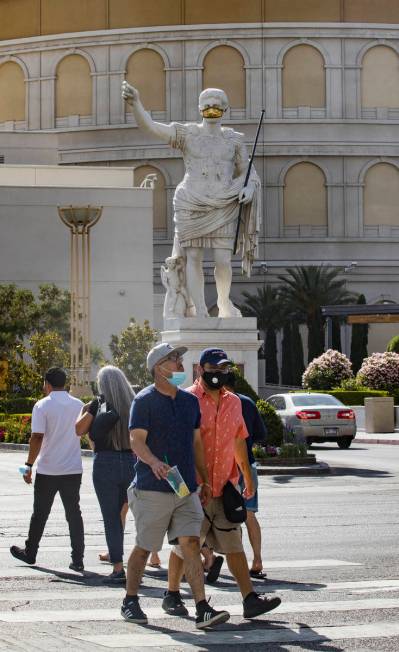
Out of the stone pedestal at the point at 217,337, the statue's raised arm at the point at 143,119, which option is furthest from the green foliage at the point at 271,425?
the statue's raised arm at the point at 143,119

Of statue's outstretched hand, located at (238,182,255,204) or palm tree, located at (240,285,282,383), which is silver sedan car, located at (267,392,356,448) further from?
palm tree, located at (240,285,282,383)

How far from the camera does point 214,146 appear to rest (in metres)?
31.2

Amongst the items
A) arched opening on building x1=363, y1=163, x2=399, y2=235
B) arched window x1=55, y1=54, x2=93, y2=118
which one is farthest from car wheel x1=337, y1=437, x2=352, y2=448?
arched window x1=55, y1=54, x2=93, y2=118

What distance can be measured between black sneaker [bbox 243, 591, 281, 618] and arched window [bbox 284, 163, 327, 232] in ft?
268

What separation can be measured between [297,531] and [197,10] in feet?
261

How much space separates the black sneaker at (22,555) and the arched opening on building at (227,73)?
79.0 m

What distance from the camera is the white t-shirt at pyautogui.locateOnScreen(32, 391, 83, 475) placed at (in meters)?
14.6

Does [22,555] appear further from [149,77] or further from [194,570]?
[149,77]

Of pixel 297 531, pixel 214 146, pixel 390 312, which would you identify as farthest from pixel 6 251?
pixel 297 531

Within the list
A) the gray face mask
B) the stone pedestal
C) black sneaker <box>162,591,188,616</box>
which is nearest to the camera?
black sneaker <box>162,591,188,616</box>

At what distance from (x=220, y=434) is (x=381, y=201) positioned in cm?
8239

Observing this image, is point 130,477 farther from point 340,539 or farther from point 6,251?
point 6,251

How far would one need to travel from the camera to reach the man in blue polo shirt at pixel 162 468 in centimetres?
1083

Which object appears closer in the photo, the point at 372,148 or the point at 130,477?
the point at 130,477
